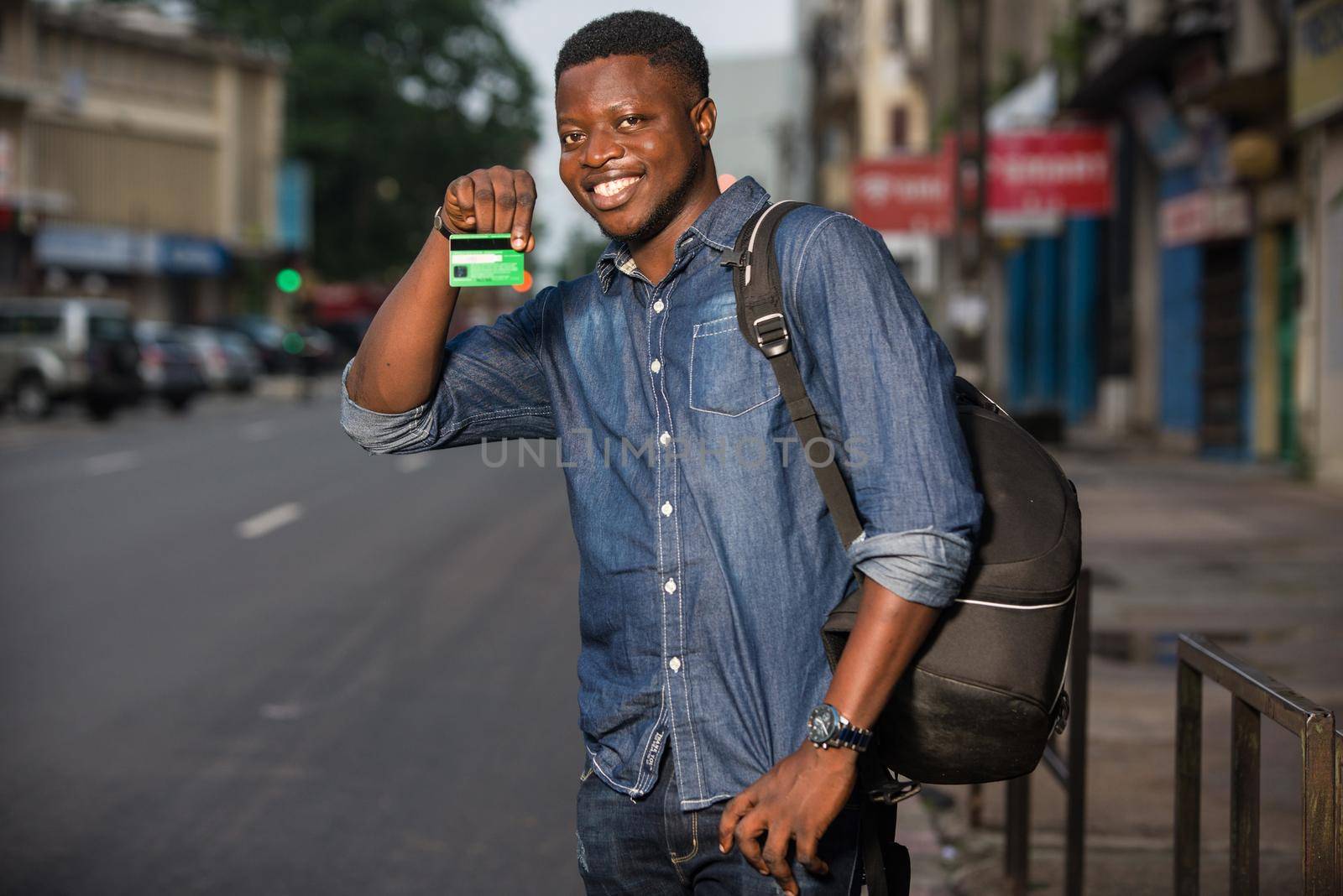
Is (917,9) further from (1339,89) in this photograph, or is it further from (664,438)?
(664,438)

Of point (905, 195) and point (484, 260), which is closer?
point (484, 260)

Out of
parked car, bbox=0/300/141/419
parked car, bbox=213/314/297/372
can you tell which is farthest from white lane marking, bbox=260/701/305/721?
parked car, bbox=213/314/297/372

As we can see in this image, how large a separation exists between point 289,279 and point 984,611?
36.6m

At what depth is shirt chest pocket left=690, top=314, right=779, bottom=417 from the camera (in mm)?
2350

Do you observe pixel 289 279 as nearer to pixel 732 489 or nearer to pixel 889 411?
pixel 732 489

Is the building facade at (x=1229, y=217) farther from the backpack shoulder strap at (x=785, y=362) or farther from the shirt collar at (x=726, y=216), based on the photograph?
the backpack shoulder strap at (x=785, y=362)

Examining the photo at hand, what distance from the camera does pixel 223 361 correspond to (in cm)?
3931

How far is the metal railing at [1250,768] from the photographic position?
8.59 ft

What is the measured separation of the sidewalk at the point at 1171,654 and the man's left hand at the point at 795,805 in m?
2.42

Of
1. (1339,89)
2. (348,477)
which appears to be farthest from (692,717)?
(348,477)

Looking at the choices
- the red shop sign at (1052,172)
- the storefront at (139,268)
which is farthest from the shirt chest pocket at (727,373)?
the storefront at (139,268)

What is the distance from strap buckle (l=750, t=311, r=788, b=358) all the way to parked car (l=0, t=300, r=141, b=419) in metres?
27.1

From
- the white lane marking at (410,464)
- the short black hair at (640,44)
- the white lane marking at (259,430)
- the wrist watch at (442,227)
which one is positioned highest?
the short black hair at (640,44)

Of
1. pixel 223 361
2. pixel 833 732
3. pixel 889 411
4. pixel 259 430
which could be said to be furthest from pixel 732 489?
pixel 223 361
